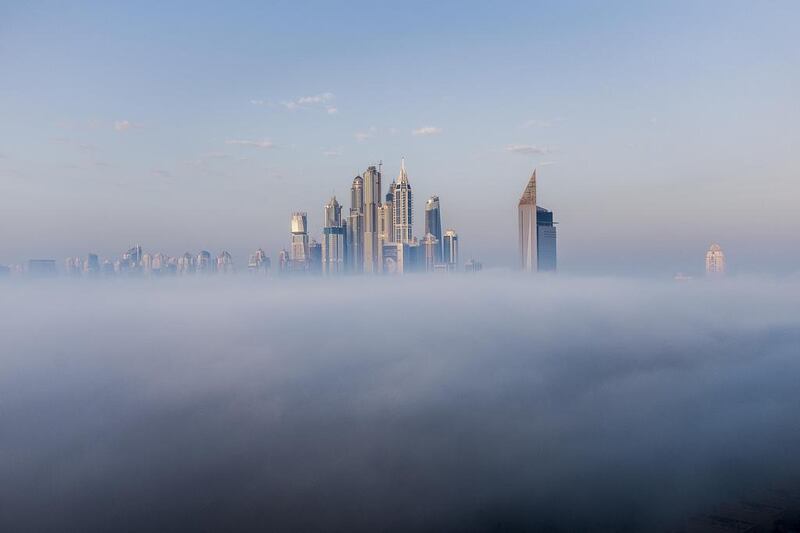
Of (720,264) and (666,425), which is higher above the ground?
(720,264)

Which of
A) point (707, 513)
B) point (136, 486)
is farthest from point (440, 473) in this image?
point (136, 486)

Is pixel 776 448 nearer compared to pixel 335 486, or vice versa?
pixel 335 486

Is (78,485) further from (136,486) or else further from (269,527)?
(269,527)

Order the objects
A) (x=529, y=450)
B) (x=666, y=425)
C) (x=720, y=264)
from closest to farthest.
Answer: (x=529, y=450), (x=666, y=425), (x=720, y=264)

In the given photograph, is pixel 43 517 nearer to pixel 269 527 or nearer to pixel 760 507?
pixel 269 527

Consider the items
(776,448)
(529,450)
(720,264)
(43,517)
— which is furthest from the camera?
(720,264)

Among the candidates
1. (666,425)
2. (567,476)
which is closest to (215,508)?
(567,476)
